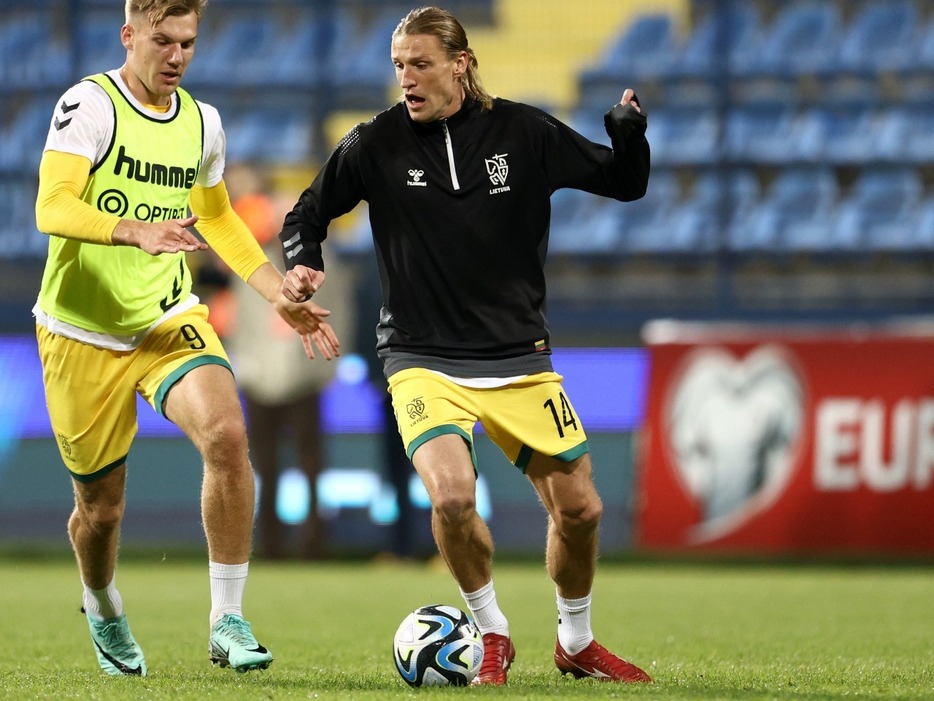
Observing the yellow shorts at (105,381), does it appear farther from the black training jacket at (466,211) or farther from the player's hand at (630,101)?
the player's hand at (630,101)

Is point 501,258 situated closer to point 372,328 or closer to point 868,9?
point 372,328

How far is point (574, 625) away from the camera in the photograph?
518cm

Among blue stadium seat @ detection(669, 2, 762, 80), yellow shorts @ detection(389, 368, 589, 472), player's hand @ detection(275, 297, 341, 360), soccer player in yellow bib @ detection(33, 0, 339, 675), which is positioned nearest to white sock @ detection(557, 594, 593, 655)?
yellow shorts @ detection(389, 368, 589, 472)

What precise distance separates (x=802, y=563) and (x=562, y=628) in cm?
656

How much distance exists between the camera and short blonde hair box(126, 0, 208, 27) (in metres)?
5.07

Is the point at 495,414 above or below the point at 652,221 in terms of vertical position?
below

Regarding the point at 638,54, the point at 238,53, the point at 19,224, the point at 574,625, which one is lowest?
the point at 574,625

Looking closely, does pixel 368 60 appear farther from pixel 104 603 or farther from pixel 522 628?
pixel 104 603

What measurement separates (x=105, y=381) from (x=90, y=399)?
0.08 m

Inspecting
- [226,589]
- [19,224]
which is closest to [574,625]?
[226,589]

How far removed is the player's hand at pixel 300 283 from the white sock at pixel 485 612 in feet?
3.65

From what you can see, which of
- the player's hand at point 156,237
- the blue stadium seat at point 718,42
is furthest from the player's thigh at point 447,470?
the blue stadium seat at point 718,42

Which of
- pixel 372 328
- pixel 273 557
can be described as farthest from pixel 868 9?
pixel 273 557

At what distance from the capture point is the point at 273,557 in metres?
11.8
